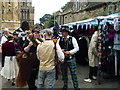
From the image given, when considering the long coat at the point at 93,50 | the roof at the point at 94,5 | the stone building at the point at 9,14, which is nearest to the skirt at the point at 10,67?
the long coat at the point at 93,50

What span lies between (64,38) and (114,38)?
8.39ft

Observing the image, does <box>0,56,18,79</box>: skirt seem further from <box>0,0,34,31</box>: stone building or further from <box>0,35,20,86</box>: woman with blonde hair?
<box>0,0,34,31</box>: stone building

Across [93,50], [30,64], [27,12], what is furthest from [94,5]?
[27,12]

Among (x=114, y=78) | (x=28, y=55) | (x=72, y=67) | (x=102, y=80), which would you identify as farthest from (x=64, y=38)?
(x=114, y=78)

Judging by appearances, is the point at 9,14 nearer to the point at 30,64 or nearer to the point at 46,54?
the point at 30,64

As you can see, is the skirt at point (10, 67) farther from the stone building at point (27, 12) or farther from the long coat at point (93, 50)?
the stone building at point (27, 12)

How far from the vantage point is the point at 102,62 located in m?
7.18

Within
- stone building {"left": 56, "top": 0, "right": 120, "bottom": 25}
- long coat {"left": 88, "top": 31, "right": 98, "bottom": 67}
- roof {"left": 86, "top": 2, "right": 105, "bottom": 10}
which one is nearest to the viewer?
long coat {"left": 88, "top": 31, "right": 98, "bottom": 67}

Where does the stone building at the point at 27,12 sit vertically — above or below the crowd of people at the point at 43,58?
above

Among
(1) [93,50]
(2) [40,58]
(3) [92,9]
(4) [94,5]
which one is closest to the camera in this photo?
(2) [40,58]

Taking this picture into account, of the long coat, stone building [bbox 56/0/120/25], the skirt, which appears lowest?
the skirt

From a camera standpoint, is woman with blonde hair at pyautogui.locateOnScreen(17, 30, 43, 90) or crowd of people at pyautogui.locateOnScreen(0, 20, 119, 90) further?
woman with blonde hair at pyautogui.locateOnScreen(17, 30, 43, 90)

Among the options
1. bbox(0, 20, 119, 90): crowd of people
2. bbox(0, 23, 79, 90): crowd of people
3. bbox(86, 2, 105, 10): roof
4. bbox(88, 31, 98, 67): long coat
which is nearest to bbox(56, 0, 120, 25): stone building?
bbox(86, 2, 105, 10): roof

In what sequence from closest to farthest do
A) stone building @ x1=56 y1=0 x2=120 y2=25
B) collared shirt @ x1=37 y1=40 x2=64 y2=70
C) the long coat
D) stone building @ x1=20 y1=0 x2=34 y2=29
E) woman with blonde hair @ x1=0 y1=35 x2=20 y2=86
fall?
1. collared shirt @ x1=37 y1=40 x2=64 y2=70
2. woman with blonde hair @ x1=0 y1=35 x2=20 y2=86
3. the long coat
4. stone building @ x1=56 y1=0 x2=120 y2=25
5. stone building @ x1=20 y1=0 x2=34 y2=29
